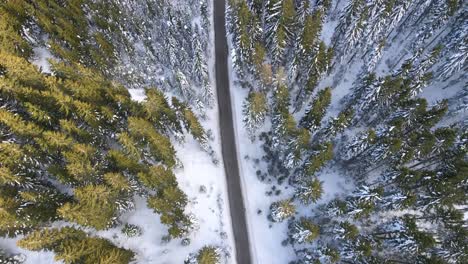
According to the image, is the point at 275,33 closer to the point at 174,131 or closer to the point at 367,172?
the point at 174,131

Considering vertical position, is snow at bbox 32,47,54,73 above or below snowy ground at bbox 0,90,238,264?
above

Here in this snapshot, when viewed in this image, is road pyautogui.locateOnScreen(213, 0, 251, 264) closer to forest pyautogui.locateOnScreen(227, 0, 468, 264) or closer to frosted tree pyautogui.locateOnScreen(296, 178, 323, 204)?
forest pyautogui.locateOnScreen(227, 0, 468, 264)

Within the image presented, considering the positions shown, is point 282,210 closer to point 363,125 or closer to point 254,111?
point 254,111

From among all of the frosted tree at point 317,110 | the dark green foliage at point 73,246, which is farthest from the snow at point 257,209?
the dark green foliage at point 73,246

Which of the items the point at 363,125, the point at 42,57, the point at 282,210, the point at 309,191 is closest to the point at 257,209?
the point at 282,210

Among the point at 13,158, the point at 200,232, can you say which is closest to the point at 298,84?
the point at 200,232

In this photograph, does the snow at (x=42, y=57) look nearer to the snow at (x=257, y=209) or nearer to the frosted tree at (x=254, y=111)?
the snow at (x=257, y=209)

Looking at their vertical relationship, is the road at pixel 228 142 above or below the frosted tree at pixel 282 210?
above

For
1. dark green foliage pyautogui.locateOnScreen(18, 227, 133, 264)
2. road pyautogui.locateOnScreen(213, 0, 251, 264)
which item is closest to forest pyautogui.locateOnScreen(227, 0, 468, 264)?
road pyautogui.locateOnScreen(213, 0, 251, 264)

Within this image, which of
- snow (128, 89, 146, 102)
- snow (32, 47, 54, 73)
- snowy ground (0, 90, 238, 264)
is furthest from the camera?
snow (32, 47, 54, 73)

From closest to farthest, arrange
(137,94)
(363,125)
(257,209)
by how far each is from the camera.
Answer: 1. (257,209)
2. (363,125)
3. (137,94)
